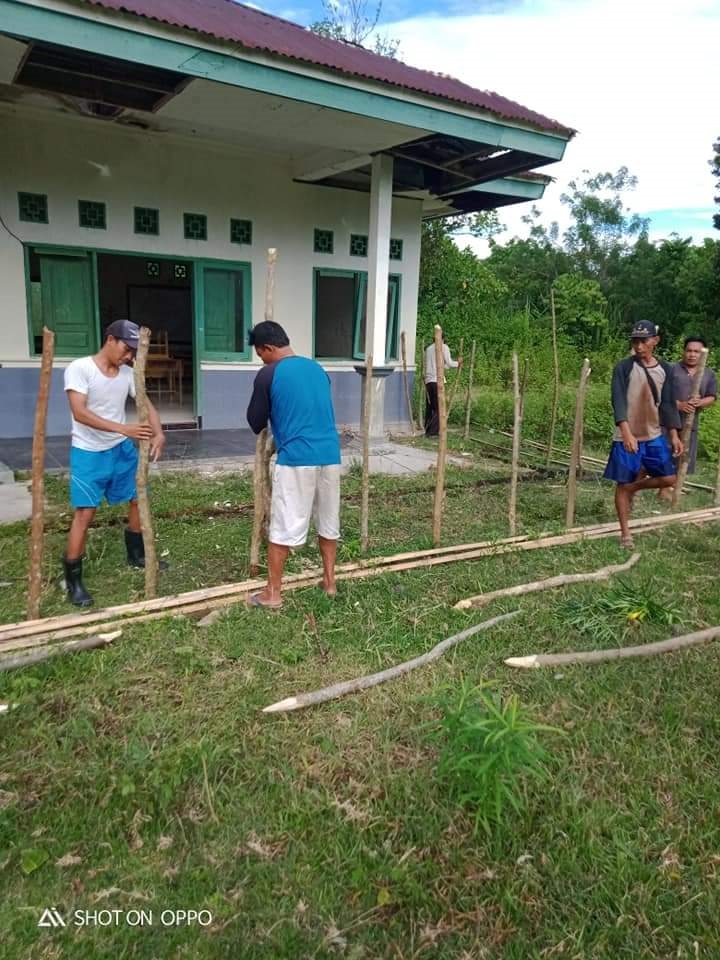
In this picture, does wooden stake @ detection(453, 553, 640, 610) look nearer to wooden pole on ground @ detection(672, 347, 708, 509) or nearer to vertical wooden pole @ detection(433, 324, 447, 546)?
vertical wooden pole @ detection(433, 324, 447, 546)

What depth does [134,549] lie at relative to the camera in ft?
15.3

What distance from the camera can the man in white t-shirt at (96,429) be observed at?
389cm

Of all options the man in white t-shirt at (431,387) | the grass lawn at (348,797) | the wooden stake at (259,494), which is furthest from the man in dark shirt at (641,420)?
the man in white t-shirt at (431,387)

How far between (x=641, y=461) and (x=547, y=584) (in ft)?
4.62

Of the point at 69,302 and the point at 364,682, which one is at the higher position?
the point at 69,302

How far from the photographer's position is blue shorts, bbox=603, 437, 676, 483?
204 inches

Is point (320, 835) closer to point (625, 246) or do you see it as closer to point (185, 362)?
point (185, 362)

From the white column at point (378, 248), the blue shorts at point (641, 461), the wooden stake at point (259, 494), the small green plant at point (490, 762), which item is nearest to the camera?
the small green plant at point (490, 762)

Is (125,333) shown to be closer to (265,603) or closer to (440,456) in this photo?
(265,603)

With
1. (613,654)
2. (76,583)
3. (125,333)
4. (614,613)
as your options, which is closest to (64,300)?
(125,333)

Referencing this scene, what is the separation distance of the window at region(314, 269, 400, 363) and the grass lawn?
7.04 m

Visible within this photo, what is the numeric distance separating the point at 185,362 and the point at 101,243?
501cm

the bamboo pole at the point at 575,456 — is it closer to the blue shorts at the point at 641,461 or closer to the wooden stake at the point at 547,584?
the blue shorts at the point at 641,461

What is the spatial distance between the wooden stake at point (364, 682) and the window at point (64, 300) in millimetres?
6657
